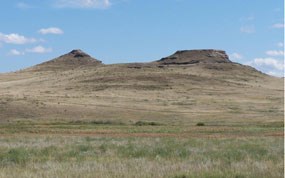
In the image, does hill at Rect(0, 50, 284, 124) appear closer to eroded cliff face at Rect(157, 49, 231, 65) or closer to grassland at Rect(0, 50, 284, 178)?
eroded cliff face at Rect(157, 49, 231, 65)

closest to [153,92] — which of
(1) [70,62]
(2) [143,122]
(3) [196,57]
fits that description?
(2) [143,122]

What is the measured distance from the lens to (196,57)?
15762 cm

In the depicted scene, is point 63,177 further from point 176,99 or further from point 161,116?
point 176,99

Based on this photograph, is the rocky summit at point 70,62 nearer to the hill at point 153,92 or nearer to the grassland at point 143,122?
the hill at point 153,92

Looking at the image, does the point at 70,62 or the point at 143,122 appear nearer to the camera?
the point at 143,122

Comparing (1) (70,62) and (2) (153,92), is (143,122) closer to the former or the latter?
(2) (153,92)

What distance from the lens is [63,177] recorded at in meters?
13.7

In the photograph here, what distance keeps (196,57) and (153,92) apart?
55608 millimetres

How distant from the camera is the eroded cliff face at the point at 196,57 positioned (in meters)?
154

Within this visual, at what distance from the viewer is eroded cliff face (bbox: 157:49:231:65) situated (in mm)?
153875

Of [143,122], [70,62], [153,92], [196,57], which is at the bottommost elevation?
[143,122]

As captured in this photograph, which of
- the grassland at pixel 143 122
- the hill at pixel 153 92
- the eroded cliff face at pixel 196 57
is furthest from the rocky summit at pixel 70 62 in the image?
the eroded cliff face at pixel 196 57

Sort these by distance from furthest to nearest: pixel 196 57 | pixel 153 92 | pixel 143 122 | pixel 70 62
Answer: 1. pixel 70 62
2. pixel 196 57
3. pixel 153 92
4. pixel 143 122

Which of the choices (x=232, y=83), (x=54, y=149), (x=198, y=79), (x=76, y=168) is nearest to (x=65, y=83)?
(x=198, y=79)
